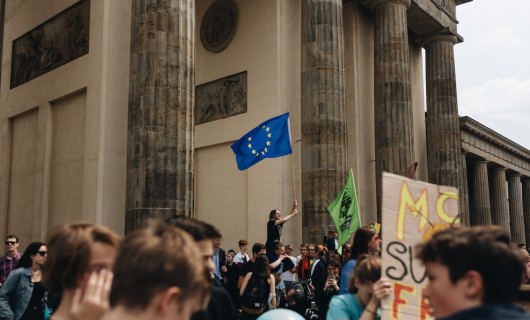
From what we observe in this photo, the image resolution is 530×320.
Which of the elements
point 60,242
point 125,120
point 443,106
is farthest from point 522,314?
point 443,106

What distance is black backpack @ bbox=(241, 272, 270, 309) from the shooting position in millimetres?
8938

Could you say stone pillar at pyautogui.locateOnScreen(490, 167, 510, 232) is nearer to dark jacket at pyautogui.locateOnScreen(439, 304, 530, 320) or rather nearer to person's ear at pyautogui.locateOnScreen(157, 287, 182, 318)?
dark jacket at pyautogui.locateOnScreen(439, 304, 530, 320)

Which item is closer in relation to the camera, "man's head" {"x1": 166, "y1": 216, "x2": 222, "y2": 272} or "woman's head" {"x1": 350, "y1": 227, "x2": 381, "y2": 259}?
"man's head" {"x1": 166, "y1": 216, "x2": 222, "y2": 272}

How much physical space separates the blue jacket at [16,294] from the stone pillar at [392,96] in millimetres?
17327

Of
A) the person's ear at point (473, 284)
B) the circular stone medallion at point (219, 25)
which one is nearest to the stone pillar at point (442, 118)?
the circular stone medallion at point (219, 25)

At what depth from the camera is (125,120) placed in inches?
691

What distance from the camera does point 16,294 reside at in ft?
22.7

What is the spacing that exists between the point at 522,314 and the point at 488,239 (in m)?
0.37

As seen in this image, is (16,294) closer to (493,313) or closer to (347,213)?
(493,313)

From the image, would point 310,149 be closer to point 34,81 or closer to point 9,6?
point 34,81

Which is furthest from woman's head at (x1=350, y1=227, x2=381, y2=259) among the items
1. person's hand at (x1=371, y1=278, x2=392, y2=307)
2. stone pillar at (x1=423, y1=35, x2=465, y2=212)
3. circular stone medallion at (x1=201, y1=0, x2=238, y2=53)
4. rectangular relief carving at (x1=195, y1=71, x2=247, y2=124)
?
stone pillar at (x1=423, y1=35, x2=465, y2=212)

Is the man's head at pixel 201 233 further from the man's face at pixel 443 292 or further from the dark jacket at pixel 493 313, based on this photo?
the dark jacket at pixel 493 313

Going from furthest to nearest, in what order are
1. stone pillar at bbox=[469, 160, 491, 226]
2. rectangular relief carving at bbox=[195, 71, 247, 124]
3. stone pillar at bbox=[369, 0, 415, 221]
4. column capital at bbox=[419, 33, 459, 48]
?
stone pillar at bbox=[469, 160, 491, 226], column capital at bbox=[419, 33, 459, 48], stone pillar at bbox=[369, 0, 415, 221], rectangular relief carving at bbox=[195, 71, 247, 124]

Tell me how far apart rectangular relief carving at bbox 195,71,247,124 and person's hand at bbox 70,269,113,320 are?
1973 cm
